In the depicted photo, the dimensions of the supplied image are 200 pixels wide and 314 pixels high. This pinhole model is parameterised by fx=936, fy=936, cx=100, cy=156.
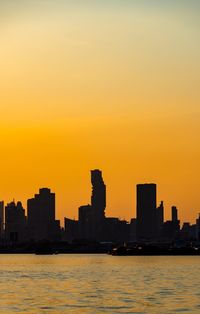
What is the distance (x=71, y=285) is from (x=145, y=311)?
5467cm

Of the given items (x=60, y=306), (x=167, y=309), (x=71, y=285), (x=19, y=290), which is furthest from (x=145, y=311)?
(x=71, y=285)

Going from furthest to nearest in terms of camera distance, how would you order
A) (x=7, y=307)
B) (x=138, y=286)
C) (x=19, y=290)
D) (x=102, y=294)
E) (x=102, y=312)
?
(x=138, y=286) → (x=19, y=290) → (x=102, y=294) → (x=7, y=307) → (x=102, y=312)

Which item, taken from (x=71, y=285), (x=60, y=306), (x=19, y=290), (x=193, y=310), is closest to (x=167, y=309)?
(x=193, y=310)

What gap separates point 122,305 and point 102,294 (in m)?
20.2

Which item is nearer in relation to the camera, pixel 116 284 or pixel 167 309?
pixel 167 309

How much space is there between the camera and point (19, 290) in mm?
144375

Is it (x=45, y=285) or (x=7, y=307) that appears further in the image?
(x=45, y=285)

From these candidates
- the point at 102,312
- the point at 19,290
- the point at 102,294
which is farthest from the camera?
the point at 19,290

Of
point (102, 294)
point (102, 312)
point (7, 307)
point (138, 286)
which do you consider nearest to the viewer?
point (102, 312)

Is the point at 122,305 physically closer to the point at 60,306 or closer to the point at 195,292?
the point at 60,306

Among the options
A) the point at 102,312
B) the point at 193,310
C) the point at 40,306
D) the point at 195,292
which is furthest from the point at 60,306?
the point at 195,292

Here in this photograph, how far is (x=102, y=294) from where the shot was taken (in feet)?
440

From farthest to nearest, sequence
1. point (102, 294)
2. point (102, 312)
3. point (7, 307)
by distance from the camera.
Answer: point (102, 294) < point (7, 307) < point (102, 312)

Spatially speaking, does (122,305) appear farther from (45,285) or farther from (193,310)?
(45,285)
